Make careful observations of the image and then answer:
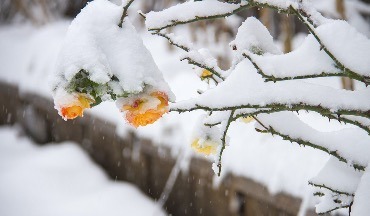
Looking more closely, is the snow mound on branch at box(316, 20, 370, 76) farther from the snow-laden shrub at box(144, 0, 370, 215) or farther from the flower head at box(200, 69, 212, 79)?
the flower head at box(200, 69, 212, 79)

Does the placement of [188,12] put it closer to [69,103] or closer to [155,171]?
[69,103]

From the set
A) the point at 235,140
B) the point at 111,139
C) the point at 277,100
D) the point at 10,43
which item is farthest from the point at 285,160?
the point at 10,43

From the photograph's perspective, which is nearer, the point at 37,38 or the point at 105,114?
the point at 105,114

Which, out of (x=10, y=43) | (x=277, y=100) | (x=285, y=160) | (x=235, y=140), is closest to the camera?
(x=277, y=100)

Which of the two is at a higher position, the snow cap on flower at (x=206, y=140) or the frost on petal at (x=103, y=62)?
the frost on petal at (x=103, y=62)

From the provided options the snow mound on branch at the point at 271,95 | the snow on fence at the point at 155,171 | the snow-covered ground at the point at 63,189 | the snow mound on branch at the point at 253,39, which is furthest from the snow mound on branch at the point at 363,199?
the snow-covered ground at the point at 63,189

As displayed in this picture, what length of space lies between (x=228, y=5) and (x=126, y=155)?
9.52ft

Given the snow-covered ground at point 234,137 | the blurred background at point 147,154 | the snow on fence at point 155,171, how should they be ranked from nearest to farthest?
the snow-covered ground at point 234,137, the blurred background at point 147,154, the snow on fence at point 155,171

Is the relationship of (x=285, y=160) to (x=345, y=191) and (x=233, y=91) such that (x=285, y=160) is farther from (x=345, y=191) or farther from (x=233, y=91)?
(x=233, y=91)

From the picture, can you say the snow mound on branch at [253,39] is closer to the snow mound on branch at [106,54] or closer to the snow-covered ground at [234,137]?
the snow mound on branch at [106,54]

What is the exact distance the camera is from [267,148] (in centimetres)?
218

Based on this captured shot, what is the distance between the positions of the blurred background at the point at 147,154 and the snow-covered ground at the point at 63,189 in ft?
0.04

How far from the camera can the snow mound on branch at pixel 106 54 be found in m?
0.65

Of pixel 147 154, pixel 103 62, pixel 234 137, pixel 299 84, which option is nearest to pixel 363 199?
pixel 299 84
